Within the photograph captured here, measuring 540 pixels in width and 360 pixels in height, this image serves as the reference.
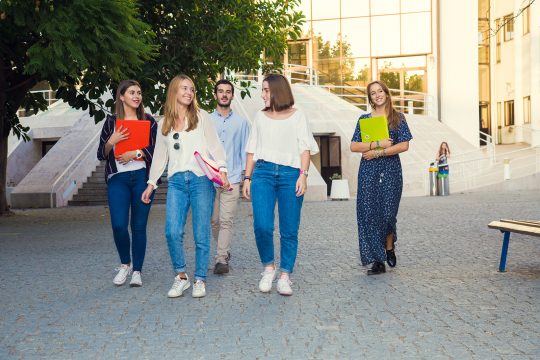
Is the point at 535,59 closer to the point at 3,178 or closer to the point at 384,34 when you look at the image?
the point at 384,34

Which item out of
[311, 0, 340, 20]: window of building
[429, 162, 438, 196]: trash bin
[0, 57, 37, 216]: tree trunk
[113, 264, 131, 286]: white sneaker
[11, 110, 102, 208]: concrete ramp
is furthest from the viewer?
[311, 0, 340, 20]: window of building

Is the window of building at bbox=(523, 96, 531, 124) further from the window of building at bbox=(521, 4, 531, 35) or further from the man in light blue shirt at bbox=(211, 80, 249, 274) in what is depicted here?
the man in light blue shirt at bbox=(211, 80, 249, 274)

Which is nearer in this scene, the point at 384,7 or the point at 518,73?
Answer: the point at 384,7

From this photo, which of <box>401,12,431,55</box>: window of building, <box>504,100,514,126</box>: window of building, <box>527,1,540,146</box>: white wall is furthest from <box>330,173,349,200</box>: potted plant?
<box>504,100,514,126</box>: window of building

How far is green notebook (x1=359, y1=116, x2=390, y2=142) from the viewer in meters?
8.20

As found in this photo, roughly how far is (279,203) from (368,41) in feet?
122

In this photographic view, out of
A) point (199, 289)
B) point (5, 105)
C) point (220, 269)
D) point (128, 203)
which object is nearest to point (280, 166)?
point (199, 289)

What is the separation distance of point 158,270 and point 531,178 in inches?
922

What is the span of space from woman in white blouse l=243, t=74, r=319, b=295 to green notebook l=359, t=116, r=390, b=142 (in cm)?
112

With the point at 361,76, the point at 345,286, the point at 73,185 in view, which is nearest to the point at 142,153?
the point at 345,286

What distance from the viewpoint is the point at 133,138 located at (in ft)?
25.1

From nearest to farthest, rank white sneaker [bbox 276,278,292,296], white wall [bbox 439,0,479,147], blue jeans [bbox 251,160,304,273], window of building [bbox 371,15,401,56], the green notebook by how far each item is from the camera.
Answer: white sneaker [bbox 276,278,292,296], blue jeans [bbox 251,160,304,273], the green notebook, white wall [bbox 439,0,479,147], window of building [bbox 371,15,401,56]

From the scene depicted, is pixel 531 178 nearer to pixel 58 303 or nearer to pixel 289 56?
pixel 289 56

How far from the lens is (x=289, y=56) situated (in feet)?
147
